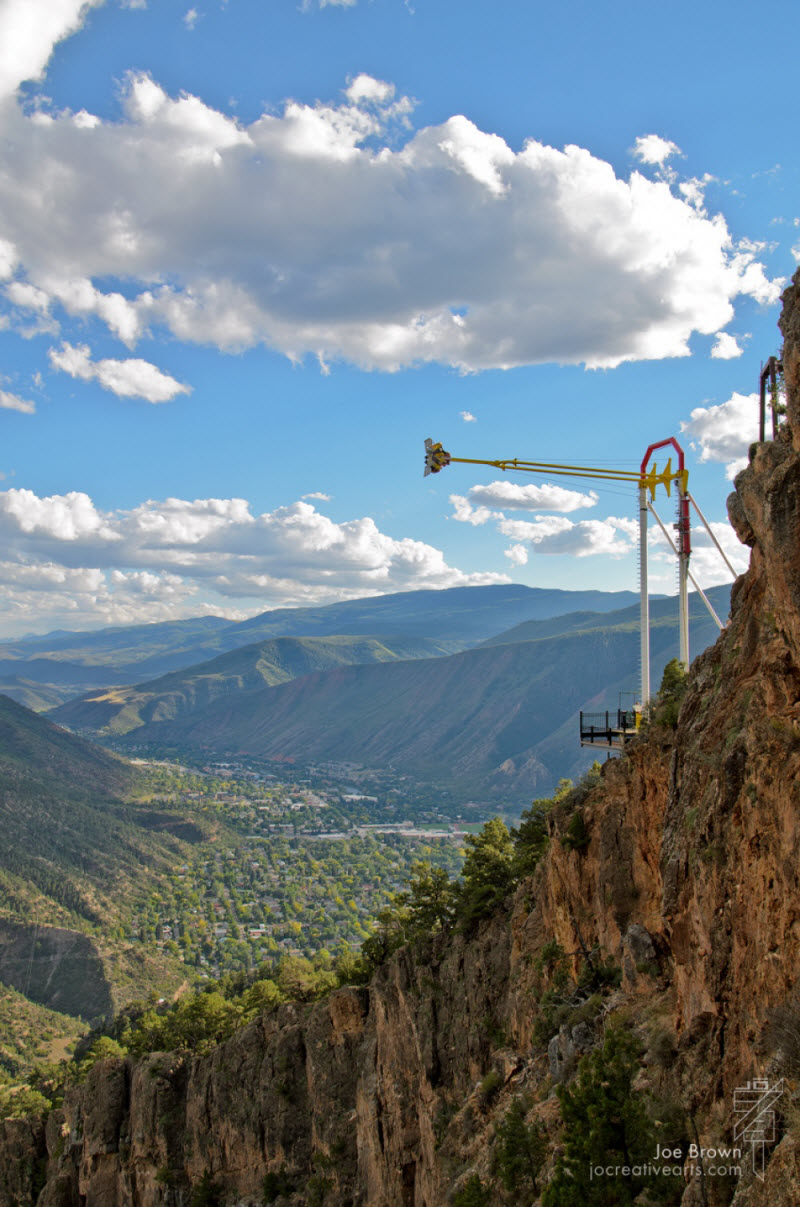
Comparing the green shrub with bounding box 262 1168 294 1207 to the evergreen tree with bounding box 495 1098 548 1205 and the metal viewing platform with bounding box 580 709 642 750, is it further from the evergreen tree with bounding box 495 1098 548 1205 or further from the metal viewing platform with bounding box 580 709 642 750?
the metal viewing platform with bounding box 580 709 642 750

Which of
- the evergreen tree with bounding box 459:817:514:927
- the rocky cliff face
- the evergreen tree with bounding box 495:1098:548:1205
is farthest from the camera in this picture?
the evergreen tree with bounding box 459:817:514:927

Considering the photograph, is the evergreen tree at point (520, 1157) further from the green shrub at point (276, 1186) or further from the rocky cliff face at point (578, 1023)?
the green shrub at point (276, 1186)

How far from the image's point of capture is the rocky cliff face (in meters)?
13.2

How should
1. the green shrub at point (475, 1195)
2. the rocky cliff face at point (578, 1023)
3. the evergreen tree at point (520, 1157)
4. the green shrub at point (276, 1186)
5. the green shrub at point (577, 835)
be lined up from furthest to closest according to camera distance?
1. the green shrub at point (276, 1186)
2. the green shrub at point (577, 835)
3. the green shrub at point (475, 1195)
4. the evergreen tree at point (520, 1157)
5. the rocky cliff face at point (578, 1023)

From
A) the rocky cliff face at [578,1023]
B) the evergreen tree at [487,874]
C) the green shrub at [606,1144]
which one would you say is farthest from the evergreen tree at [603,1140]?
the evergreen tree at [487,874]

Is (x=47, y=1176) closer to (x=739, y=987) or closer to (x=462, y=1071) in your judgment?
(x=462, y=1071)

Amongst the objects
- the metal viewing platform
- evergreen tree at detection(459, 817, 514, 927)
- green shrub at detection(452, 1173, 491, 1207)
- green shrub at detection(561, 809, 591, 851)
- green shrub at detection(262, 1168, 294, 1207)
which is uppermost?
the metal viewing platform

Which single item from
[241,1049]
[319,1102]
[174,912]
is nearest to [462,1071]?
[319,1102]

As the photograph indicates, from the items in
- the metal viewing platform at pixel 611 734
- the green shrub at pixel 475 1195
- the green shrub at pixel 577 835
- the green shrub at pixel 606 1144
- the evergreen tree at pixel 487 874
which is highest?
the metal viewing platform at pixel 611 734

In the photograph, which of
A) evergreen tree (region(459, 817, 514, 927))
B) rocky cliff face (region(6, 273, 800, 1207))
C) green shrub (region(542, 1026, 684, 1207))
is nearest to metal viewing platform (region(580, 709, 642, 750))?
rocky cliff face (region(6, 273, 800, 1207))

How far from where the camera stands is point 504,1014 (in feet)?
99.9

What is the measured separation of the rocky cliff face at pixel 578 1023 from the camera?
13156mm

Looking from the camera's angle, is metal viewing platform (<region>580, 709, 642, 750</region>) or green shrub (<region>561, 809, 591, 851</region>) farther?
metal viewing platform (<region>580, 709, 642, 750</region>)

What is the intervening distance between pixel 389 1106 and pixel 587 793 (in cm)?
1996
